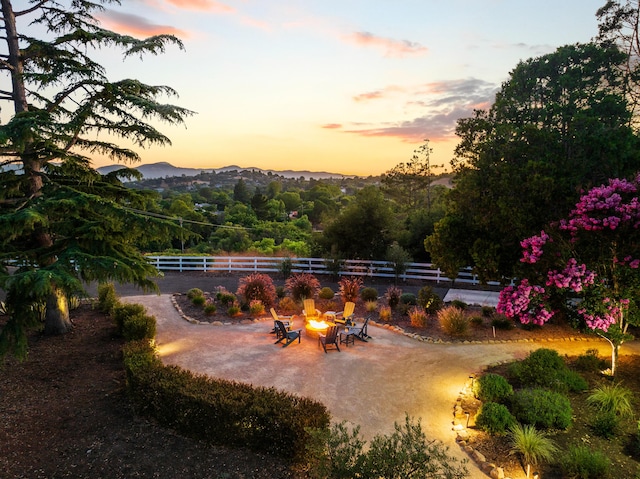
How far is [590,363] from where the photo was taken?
7328 mm

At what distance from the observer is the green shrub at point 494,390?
20.0ft

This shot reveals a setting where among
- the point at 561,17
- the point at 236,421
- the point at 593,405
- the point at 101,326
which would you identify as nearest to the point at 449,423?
the point at 593,405

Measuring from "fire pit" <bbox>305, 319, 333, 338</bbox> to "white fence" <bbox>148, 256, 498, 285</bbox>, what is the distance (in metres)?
6.70

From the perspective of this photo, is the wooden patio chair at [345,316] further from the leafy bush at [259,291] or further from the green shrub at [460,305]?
the green shrub at [460,305]

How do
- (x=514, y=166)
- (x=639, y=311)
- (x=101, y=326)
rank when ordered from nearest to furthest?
(x=639, y=311) < (x=514, y=166) < (x=101, y=326)

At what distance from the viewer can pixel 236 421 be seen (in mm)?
4738

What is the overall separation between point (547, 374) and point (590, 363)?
62.9 inches

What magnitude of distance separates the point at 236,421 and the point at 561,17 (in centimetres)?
1244

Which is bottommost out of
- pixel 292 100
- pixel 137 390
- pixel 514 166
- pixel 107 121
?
pixel 137 390

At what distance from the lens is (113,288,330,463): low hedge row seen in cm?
455

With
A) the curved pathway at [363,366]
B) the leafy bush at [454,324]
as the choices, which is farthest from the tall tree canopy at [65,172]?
the leafy bush at [454,324]

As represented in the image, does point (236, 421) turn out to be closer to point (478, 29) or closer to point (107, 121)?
point (107, 121)

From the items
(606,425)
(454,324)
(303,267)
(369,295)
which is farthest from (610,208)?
(303,267)

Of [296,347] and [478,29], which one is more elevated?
[478,29]
